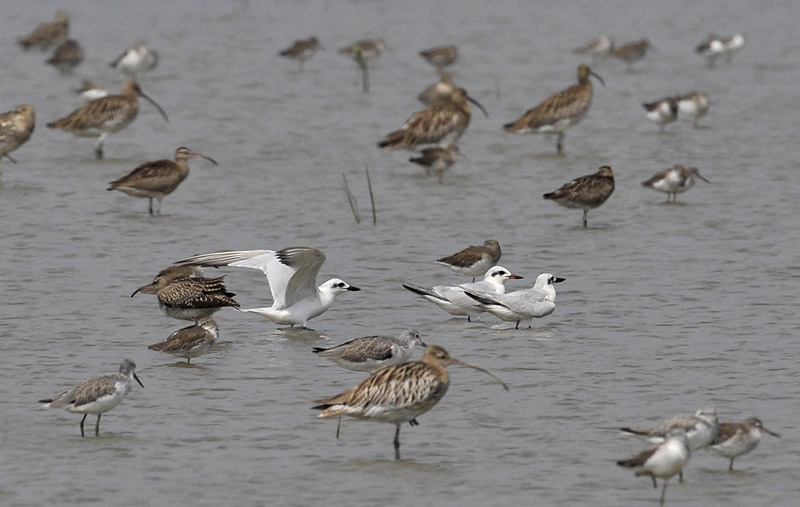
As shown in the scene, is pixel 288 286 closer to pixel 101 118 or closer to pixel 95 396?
pixel 95 396

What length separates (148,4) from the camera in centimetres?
4281

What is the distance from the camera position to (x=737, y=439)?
9.47 m

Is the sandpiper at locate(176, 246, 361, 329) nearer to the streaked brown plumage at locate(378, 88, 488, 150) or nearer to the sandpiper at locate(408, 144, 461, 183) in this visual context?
the sandpiper at locate(408, 144, 461, 183)

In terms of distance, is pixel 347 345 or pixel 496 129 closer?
pixel 347 345

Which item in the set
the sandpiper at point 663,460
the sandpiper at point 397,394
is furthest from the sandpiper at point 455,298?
the sandpiper at point 663,460

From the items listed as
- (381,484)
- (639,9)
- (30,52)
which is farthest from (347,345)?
(639,9)

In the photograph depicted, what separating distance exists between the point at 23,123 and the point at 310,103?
7.41 metres

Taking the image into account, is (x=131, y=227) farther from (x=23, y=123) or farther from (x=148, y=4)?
(x=148, y=4)

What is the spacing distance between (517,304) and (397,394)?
3.80m

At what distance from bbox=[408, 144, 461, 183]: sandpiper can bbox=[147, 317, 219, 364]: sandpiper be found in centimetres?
924

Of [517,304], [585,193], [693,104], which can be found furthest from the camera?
[693,104]

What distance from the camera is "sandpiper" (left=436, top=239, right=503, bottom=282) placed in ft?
50.4

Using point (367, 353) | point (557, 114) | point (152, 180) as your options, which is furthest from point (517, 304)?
point (557, 114)

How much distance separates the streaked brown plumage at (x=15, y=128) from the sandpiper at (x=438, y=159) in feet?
16.9
